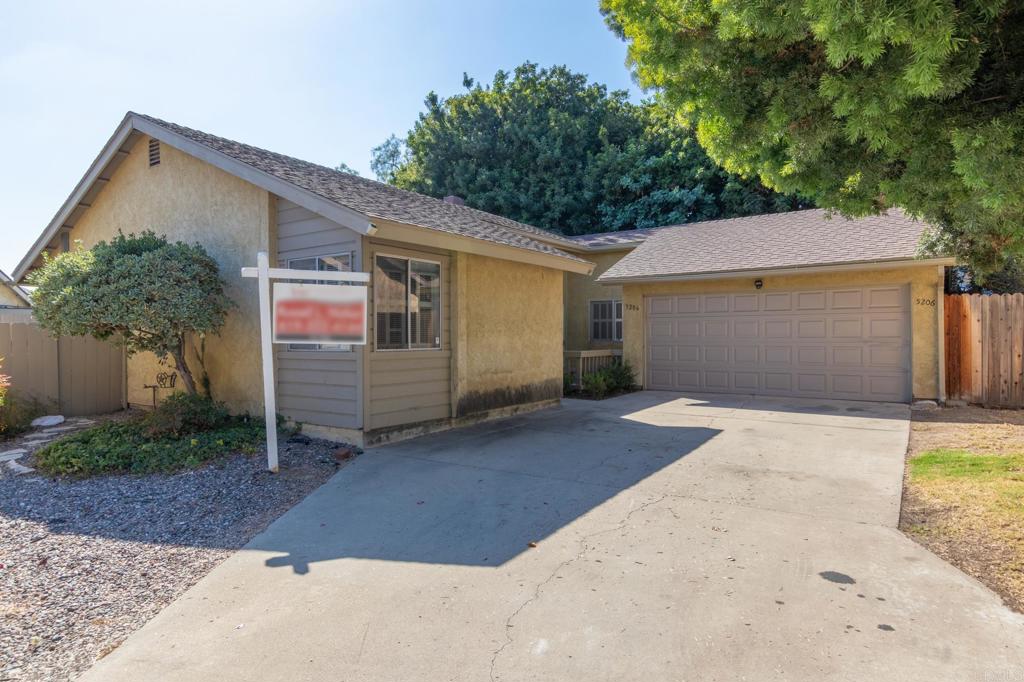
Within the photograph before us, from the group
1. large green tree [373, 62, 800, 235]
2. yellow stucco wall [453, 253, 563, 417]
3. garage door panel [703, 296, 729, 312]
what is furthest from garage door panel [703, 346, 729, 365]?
large green tree [373, 62, 800, 235]

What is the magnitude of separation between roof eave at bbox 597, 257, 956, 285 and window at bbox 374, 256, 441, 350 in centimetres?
640

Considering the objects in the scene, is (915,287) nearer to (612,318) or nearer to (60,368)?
(612,318)

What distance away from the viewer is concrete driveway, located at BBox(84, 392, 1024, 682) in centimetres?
272

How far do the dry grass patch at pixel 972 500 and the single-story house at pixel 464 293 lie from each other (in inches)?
146

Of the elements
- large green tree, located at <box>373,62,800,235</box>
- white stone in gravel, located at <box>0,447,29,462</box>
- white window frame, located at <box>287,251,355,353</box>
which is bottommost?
white stone in gravel, located at <box>0,447,29,462</box>

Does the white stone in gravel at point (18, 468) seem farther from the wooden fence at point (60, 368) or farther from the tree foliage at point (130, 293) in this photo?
the wooden fence at point (60, 368)

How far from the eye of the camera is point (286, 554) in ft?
13.5

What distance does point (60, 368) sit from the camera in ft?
30.1

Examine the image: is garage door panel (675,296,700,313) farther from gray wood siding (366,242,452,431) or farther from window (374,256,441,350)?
window (374,256,441,350)

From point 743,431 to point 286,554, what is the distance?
6.61 metres

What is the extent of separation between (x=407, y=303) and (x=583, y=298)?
959 cm

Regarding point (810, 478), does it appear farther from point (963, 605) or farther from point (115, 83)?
point (115, 83)

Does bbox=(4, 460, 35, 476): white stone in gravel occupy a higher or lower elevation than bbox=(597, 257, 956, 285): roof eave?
lower

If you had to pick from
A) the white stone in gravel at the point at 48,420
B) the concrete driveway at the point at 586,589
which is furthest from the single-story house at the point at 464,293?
the concrete driveway at the point at 586,589
